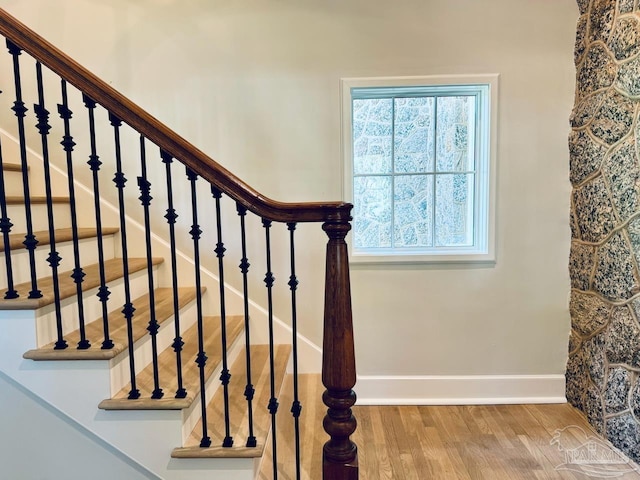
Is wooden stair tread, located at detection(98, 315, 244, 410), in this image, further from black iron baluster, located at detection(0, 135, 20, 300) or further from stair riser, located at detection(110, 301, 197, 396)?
black iron baluster, located at detection(0, 135, 20, 300)

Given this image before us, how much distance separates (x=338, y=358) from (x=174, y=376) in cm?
77

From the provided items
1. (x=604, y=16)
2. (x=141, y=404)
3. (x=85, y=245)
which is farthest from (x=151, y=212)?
(x=604, y=16)

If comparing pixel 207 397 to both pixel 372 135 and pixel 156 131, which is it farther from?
pixel 372 135

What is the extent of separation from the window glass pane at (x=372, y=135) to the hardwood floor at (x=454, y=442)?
4.69ft

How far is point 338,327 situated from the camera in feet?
4.40

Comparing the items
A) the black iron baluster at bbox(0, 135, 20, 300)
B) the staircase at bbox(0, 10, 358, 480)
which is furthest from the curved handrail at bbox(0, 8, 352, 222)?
the black iron baluster at bbox(0, 135, 20, 300)

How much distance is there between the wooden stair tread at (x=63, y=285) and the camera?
137cm

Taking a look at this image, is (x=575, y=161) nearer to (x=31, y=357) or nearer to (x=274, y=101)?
(x=274, y=101)

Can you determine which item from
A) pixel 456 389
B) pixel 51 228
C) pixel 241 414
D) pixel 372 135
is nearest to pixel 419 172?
pixel 372 135

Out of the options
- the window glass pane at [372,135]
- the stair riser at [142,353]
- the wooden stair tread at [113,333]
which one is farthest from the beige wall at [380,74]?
the wooden stair tread at [113,333]

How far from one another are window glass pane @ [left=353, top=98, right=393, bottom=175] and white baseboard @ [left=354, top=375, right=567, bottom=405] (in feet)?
4.55

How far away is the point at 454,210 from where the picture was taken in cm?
246

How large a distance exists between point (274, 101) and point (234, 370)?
5.31ft

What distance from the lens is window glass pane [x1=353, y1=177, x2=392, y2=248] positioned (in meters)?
2.45
